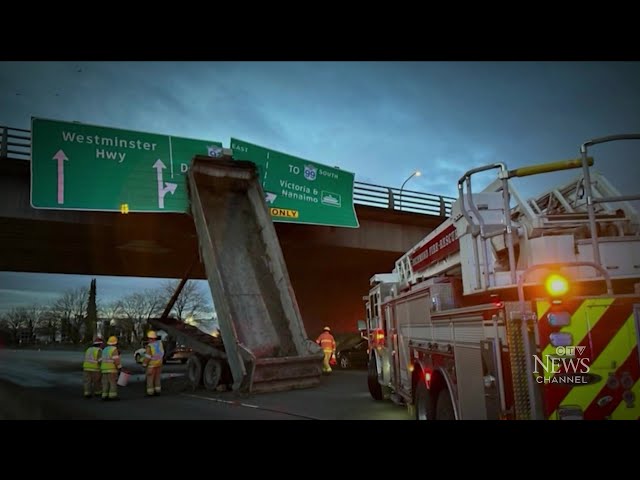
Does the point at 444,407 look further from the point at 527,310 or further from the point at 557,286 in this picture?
the point at 557,286

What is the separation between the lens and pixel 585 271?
15.9ft

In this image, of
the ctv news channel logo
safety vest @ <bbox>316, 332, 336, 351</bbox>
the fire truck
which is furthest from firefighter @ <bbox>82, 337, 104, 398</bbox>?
the ctv news channel logo

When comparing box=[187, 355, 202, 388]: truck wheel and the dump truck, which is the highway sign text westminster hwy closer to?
the dump truck

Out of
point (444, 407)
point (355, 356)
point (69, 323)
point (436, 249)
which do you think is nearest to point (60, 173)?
point (436, 249)

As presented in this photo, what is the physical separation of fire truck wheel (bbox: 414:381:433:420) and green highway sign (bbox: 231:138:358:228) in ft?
37.9

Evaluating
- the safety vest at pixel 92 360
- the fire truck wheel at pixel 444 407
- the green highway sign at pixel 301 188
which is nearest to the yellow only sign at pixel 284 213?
the green highway sign at pixel 301 188

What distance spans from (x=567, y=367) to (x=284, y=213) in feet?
46.3

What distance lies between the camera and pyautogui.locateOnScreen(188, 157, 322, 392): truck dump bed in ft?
35.3

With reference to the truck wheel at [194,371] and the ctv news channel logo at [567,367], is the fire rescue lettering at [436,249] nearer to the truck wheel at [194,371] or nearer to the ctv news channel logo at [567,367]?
the ctv news channel logo at [567,367]

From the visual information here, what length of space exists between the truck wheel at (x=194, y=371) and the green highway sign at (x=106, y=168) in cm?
396

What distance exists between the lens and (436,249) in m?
7.29
